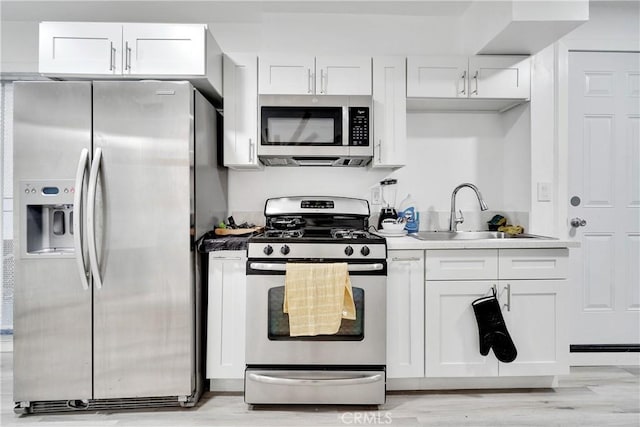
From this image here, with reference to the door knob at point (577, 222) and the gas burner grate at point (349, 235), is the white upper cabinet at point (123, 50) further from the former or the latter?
the door knob at point (577, 222)

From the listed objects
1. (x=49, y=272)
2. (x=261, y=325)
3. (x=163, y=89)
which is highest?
(x=163, y=89)

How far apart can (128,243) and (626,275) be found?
3352 millimetres

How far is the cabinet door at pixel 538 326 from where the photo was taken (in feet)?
7.53

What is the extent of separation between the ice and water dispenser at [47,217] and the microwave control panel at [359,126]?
1.61 m

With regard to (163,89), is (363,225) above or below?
below

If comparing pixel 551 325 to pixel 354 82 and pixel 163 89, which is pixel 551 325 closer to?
pixel 354 82

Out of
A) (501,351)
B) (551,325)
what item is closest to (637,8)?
(551,325)

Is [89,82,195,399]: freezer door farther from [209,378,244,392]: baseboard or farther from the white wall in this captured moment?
the white wall

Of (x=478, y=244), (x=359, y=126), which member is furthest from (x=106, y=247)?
(x=478, y=244)

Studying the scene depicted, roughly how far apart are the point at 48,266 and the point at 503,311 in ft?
8.19

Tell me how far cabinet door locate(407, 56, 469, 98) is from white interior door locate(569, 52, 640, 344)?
92cm

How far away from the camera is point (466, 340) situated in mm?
2295

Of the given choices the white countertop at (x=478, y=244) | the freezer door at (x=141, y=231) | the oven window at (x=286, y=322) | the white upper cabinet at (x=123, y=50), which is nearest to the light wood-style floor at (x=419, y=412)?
the freezer door at (x=141, y=231)

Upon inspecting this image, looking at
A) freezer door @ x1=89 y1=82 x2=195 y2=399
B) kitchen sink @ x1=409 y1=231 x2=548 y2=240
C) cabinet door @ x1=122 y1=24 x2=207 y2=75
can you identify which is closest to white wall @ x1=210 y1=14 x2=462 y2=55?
cabinet door @ x1=122 y1=24 x2=207 y2=75
